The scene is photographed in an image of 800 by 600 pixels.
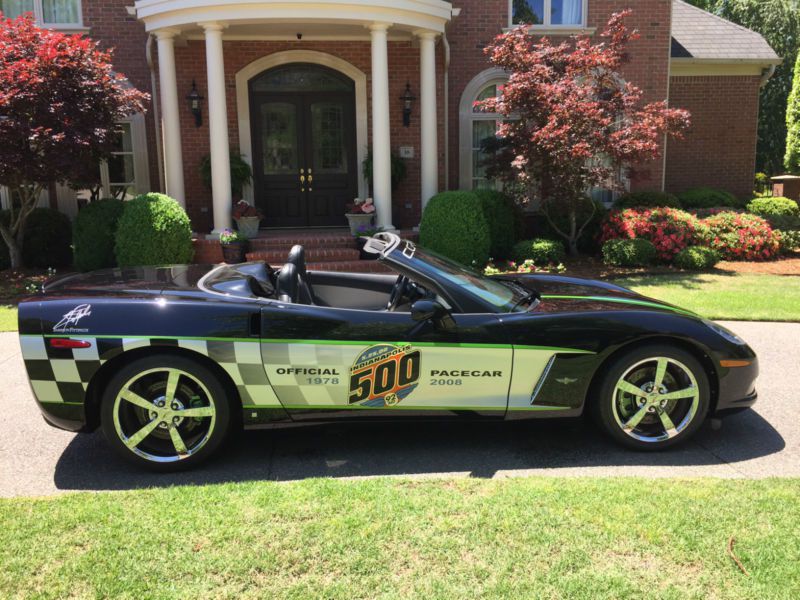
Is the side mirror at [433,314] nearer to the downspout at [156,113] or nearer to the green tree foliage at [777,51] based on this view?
the downspout at [156,113]

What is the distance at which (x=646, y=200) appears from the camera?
46.8ft

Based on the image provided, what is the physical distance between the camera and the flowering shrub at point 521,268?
37.4 feet

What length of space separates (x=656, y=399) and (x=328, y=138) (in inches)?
428

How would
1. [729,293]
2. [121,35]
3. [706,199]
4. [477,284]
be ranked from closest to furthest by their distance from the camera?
[477,284] < [729,293] < [121,35] < [706,199]

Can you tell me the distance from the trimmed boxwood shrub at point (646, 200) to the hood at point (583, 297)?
31.2 ft

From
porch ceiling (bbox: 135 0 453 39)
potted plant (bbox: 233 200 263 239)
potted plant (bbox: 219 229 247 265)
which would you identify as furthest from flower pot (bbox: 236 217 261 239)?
porch ceiling (bbox: 135 0 453 39)

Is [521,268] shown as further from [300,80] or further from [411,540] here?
[411,540]

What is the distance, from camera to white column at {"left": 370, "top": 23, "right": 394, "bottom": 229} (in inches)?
460

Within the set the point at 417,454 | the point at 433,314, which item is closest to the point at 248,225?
the point at 417,454

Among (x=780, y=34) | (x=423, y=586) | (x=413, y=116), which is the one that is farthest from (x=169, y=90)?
(x=780, y=34)

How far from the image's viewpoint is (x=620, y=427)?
4160 millimetres

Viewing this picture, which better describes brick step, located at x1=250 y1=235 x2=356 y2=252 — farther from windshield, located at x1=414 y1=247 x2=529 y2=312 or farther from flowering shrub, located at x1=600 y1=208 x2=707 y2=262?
windshield, located at x1=414 y1=247 x2=529 y2=312

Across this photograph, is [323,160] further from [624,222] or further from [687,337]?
[687,337]

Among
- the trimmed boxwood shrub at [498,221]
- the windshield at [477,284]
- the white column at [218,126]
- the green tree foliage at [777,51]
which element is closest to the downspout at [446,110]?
the trimmed boxwood shrub at [498,221]
